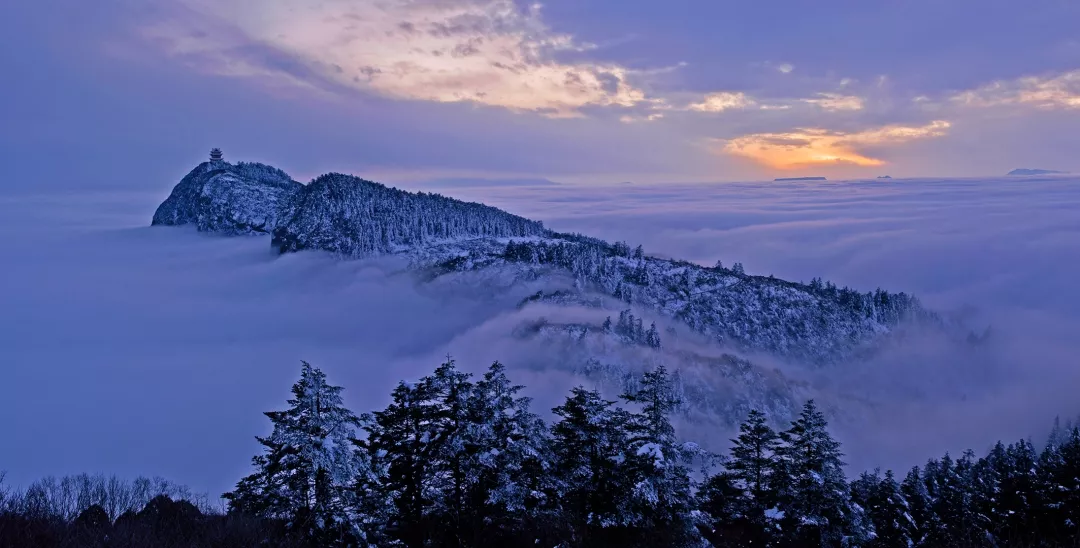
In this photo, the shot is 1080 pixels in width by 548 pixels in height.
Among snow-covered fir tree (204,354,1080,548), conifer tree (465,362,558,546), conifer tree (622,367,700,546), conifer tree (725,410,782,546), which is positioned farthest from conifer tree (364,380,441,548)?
conifer tree (725,410,782,546)

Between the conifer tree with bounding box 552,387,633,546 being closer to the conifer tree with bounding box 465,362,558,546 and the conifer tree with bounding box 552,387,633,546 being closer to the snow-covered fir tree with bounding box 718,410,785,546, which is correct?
the conifer tree with bounding box 465,362,558,546

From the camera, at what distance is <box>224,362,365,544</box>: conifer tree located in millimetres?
21547

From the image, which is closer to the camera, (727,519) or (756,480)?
(756,480)

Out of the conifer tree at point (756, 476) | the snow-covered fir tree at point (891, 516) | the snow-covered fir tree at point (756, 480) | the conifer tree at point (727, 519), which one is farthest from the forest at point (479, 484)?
the snow-covered fir tree at point (891, 516)

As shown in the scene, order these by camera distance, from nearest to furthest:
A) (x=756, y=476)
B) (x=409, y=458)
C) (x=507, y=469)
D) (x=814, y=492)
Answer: (x=507, y=469), (x=409, y=458), (x=814, y=492), (x=756, y=476)

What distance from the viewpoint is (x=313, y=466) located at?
21906 millimetres

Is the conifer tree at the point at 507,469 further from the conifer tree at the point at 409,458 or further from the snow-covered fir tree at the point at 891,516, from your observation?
the snow-covered fir tree at the point at 891,516

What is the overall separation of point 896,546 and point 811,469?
1996 cm

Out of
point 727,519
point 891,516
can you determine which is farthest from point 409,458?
point 891,516

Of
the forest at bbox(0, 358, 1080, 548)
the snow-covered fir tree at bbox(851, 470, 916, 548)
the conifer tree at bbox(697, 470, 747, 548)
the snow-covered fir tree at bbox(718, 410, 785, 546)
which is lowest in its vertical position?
the snow-covered fir tree at bbox(851, 470, 916, 548)

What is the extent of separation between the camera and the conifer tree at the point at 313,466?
70.7 ft

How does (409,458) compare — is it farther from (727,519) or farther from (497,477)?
(727,519)

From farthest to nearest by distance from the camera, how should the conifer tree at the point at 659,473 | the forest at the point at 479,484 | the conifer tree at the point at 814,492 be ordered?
the conifer tree at the point at 814,492
the conifer tree at the point at 659,473
the forest at the point at 479,484

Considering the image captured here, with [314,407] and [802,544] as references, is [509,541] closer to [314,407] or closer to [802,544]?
[314,407]
